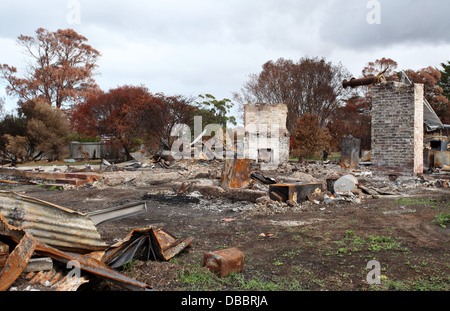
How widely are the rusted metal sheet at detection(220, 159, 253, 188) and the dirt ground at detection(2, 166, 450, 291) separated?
1.15m

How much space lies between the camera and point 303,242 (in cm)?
415

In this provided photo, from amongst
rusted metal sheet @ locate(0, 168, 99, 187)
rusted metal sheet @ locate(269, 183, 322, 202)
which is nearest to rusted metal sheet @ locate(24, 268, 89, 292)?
rusted metal sheet @ locate(269, 183, 322, 202)

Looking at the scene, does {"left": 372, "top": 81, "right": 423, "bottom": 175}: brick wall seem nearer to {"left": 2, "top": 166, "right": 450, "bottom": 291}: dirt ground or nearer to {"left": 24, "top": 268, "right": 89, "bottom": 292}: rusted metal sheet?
{"left": 2, "top": 166, "right": 450, "bottom": 291}: dirt ground

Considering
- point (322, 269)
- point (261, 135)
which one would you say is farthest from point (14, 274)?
point (261, 135)

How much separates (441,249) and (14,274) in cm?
422

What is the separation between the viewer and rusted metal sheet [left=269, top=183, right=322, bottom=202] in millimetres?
6898

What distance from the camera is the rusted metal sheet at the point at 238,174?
8.71m

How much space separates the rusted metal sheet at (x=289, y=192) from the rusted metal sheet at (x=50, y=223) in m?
4.50

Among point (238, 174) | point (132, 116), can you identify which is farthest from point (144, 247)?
point (132, 116)

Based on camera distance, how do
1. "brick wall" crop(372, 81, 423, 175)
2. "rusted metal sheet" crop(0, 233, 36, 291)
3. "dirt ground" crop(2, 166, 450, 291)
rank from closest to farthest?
"rusted metal sheet" crop(0, 233, 36, 291)
"dirt ground" crop(2, 166, 450, 291)
"brick wall" crop(372, 81, 423, 175)

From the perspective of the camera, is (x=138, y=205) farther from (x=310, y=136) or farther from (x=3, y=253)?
(x=310, y=136)

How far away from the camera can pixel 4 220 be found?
103 inches

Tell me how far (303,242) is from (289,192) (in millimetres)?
2770
